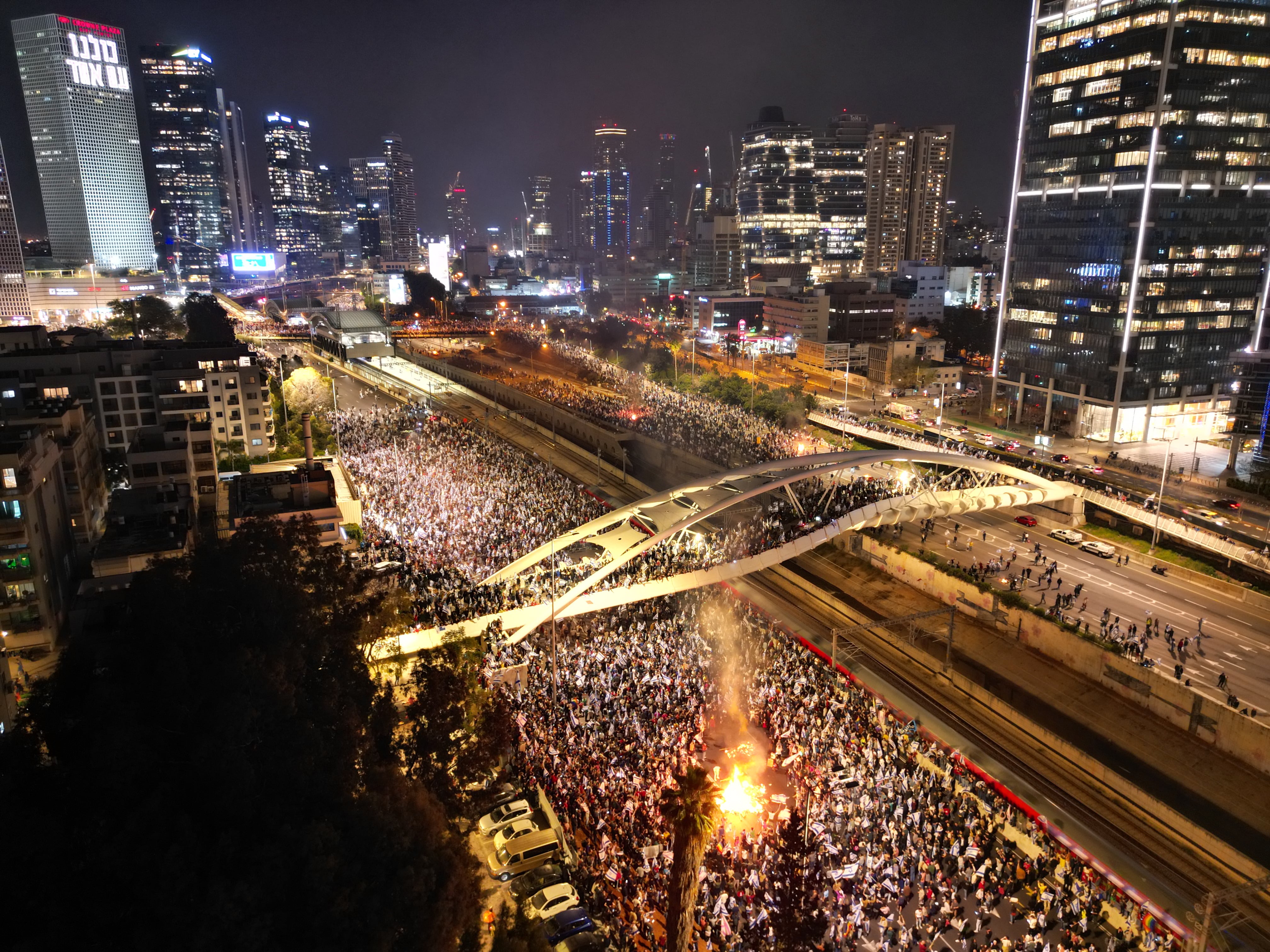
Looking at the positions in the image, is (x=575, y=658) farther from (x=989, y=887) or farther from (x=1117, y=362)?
(x=1117, y=362)

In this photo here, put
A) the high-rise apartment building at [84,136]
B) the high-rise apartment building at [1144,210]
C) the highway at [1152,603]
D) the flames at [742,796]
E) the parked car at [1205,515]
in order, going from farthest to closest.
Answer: the high-rise apartment building at [84,136] < the high-rise apartment building at [1144,210] < the parked car at [1205,515] < the highway at [1152,603] < the flames at [742,796]

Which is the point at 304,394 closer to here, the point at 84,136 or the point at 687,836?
the point at 687,836

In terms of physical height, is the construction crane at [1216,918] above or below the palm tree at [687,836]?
below

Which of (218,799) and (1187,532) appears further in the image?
(1187,532)

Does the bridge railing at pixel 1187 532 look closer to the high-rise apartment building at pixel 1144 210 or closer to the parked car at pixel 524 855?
the high-rise apartment building at pixel 1144 210

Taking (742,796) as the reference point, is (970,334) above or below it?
above

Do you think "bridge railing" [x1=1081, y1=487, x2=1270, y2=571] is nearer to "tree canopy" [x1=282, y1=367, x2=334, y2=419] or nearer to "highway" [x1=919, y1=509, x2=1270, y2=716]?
"highway" [x1=919, y1=509, x2=1270, y2=716]

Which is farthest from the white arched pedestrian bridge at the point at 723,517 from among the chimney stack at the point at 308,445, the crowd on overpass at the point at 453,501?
the chimney stack at the point at 308,445

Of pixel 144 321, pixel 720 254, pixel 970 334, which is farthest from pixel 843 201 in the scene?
pixel 144 321
